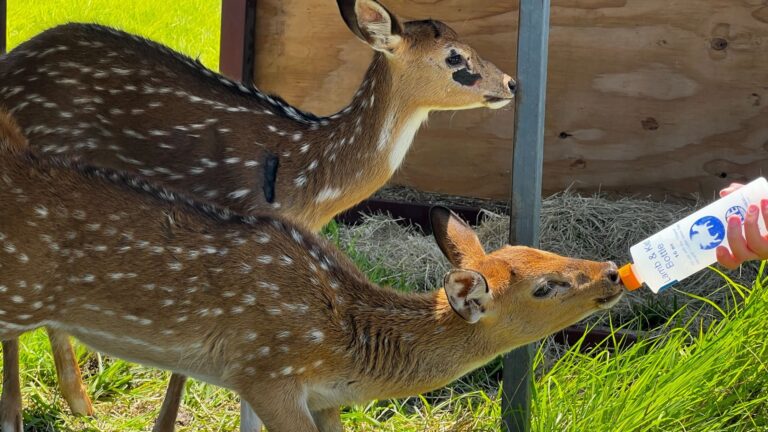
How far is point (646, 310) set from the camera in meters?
6.13

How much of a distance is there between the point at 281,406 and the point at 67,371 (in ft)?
4.66

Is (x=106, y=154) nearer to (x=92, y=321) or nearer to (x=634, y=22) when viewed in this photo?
(x=92, y=321)

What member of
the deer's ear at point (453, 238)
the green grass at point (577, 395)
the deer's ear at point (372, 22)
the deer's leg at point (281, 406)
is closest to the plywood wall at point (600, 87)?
the green grass at point (577, 395)

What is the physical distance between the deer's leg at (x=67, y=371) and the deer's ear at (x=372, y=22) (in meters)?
1.75

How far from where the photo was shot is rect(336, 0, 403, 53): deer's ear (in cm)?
533

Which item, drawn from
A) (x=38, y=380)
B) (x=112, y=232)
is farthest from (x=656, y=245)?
(x=38, y=380)

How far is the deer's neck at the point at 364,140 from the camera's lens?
18.1ft

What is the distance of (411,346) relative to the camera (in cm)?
457

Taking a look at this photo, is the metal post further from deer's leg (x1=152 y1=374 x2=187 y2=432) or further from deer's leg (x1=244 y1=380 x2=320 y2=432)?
deer's leg (x1=244 y1=380 x2=320 y2=432)

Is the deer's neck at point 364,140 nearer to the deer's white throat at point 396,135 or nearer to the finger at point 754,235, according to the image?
the deer's white throat at point 396,135

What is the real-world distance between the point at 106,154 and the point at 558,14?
2899 mm

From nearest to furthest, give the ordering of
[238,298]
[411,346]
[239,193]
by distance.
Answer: [238,298] < [411,346] < [239,193]

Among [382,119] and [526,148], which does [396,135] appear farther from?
[526,148]

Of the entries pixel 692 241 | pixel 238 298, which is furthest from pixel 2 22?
pixel 692 241
